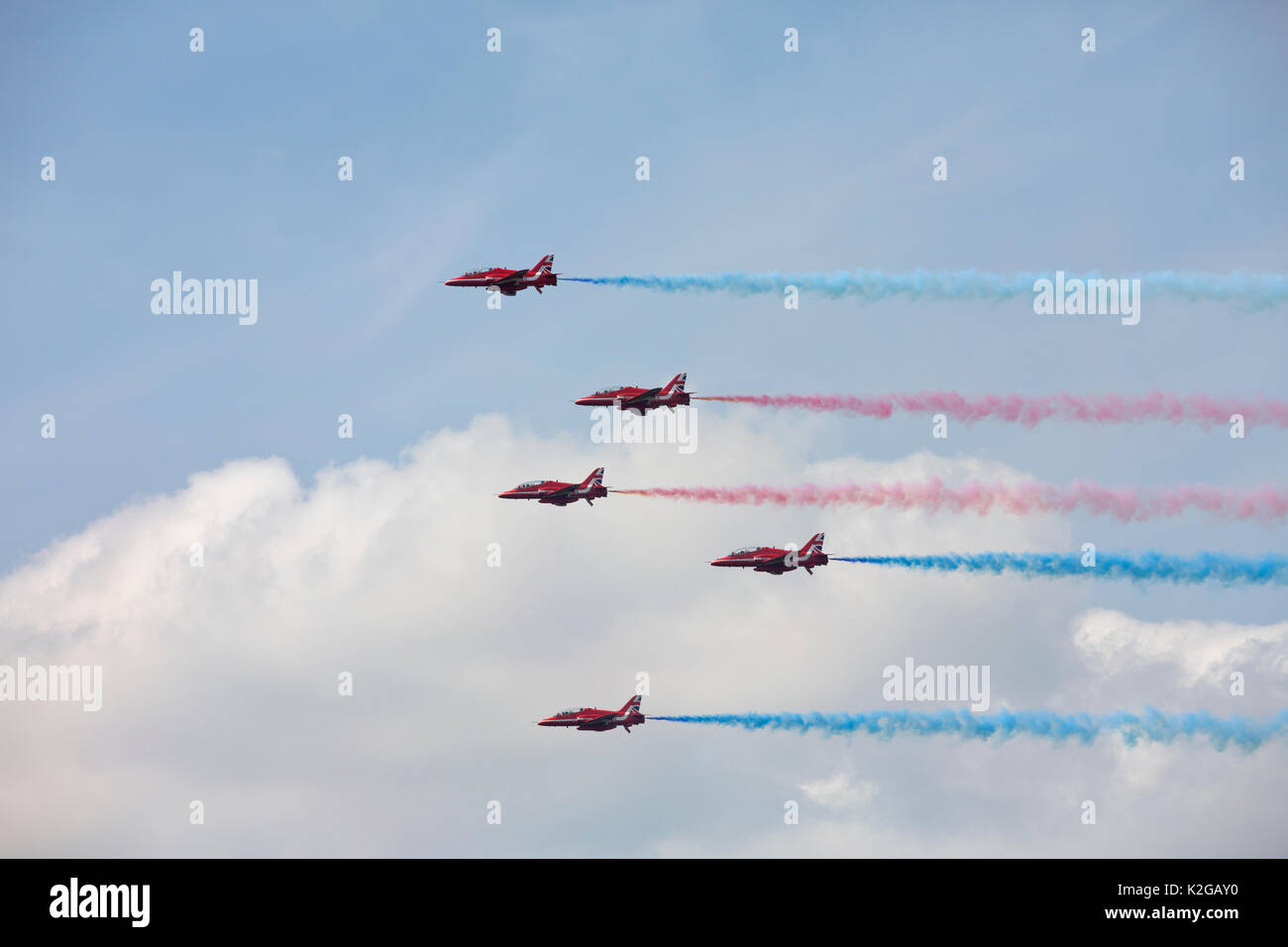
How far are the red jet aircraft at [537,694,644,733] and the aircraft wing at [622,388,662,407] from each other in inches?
1383

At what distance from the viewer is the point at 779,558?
165 metres

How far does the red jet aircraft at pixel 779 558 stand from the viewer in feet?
541

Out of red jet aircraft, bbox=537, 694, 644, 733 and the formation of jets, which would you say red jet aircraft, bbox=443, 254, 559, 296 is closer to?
the formation of jets

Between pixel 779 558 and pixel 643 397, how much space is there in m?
19.2

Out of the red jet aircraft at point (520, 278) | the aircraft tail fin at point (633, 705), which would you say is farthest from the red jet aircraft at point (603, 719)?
the red jet aircraft at point (520, 278)

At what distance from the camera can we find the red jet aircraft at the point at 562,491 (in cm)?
17650

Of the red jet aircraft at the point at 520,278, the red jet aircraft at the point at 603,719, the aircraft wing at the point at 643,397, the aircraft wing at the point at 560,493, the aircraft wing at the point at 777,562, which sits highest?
the red jet aircraft at the point at 520,278

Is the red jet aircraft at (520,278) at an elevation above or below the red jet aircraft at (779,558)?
above

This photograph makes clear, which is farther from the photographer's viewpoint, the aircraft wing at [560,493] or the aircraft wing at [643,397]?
the aircraft wing at [560,493]

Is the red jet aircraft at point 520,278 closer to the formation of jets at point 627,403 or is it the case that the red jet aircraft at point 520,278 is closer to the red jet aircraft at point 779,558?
the formation of jets at point 627,403

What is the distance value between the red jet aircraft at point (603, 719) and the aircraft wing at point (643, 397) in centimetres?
3513
